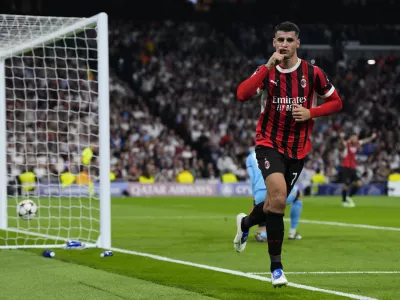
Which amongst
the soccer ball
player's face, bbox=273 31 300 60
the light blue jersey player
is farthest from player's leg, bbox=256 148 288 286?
the soccer ball

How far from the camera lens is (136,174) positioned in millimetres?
33281

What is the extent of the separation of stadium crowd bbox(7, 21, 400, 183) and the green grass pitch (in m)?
17.2

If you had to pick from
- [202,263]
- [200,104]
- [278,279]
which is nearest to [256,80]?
[278,279]

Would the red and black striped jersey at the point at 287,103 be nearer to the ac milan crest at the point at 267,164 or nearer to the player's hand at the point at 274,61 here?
the ac milan crest at the point at 267,164

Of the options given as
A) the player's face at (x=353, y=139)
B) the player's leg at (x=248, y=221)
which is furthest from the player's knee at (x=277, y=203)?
the player's face at (x=353, y=139)

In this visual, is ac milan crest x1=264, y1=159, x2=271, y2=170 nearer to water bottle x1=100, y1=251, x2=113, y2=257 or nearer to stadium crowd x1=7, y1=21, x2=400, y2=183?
water bottle x1=100, y1=251, x2=113, y2=257

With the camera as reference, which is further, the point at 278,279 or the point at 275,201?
the point at 275,201

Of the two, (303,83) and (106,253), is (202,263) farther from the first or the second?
(303,83)

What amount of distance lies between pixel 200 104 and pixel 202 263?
93.7 feet

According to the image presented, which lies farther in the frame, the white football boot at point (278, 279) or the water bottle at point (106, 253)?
the water bottle at point (106, 253)

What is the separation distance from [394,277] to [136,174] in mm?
25177

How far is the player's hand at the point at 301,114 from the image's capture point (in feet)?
24.6

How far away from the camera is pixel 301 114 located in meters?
7.51

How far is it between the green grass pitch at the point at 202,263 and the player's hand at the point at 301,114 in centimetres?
148
